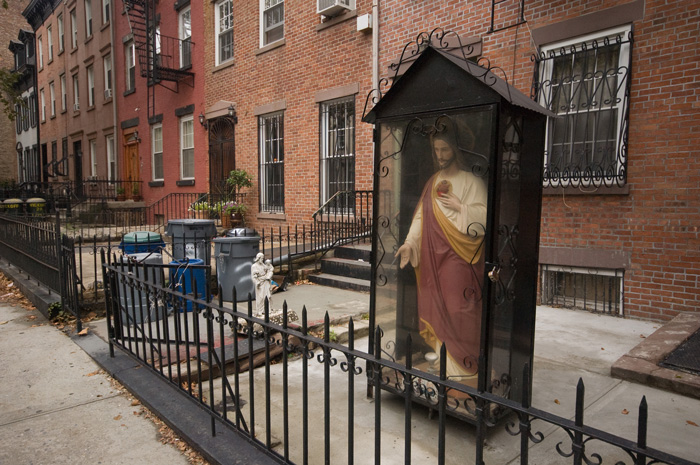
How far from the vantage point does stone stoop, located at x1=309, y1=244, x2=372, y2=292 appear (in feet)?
25.0

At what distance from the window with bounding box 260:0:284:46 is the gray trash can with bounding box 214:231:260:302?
23.0 ft

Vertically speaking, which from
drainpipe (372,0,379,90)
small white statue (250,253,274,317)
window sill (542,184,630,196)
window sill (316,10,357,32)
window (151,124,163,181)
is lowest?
small white statue (250,253,274,317)

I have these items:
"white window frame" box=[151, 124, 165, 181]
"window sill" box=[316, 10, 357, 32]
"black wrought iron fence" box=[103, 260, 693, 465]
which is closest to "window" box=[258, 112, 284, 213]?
"window sill" box=[316, 10, 357, 32]

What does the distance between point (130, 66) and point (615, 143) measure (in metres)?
17.8

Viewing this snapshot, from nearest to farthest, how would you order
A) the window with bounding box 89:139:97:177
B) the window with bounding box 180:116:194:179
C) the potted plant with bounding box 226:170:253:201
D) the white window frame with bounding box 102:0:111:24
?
1. the potted plant with bounding box 226:170:253:201
2. the window with bounding box 180:116:194:179
3. the white window frame with bounding box 102:0:111:24
4. the window with bounding box 89:139:97:177

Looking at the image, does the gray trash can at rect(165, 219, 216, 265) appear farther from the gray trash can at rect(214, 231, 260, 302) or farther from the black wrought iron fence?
the black wrought iron fence

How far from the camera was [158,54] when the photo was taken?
588 inches

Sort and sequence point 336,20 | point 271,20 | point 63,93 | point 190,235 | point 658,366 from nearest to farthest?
1. point 658,366
2. point 190,235
3. point 336,20
4. point 271,20
5. point 63,93

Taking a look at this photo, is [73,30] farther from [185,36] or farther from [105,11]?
[185,36]

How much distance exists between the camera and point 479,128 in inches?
114

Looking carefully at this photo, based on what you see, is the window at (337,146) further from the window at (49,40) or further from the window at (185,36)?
the window at (49,40)

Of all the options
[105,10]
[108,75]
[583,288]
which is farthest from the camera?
[108,75]

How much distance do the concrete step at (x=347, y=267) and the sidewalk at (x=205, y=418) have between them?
222 cm

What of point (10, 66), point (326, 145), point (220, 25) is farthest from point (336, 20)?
point (10, 66)
